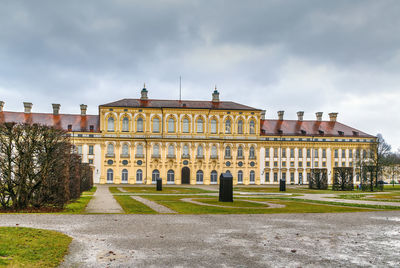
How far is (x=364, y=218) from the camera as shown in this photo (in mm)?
17828

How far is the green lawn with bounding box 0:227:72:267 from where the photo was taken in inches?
340

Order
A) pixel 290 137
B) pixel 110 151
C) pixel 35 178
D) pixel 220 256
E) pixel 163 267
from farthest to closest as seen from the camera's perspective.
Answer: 1. pixel 290 137
2. pixel 110 151
3. pixel 35 178
4. pixel 220 256
5. pixel 163 267

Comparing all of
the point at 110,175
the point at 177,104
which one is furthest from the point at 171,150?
the point at 110,175

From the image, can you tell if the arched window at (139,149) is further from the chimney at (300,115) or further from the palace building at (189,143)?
the chimney at (300,115)

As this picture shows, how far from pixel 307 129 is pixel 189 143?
88.6 ft

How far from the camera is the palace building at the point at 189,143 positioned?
7356cm

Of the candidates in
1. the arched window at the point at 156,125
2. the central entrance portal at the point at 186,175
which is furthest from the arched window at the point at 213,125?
the arched window at the point at 156,125

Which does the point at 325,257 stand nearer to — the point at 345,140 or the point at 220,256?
the point at 220,256

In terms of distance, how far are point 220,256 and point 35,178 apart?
13.8m

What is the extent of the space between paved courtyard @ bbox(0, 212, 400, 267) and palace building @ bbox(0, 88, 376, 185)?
186ft

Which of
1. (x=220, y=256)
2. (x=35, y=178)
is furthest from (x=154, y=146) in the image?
(x=220, y=256)

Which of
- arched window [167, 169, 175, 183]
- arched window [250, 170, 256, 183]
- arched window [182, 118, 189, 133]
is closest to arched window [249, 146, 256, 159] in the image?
arched window [250, 170, 256, 183]

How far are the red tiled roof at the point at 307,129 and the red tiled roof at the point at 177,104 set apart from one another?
7.46 metres

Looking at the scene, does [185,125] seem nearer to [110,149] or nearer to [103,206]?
[110,149]
